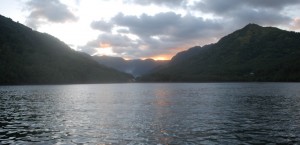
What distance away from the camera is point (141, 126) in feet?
172

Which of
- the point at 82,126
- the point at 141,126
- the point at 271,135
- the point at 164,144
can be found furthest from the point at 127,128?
the point at 271,135

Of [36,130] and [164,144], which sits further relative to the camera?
[36,130]

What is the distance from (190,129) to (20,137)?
25040 mm

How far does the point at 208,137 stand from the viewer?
41.4m

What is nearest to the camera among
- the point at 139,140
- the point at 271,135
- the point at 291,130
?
the point at 139,140

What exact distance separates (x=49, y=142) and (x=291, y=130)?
35218 millimetres

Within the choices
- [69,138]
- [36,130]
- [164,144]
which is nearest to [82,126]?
[36,130]

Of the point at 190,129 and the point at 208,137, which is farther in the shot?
the point at 190,129

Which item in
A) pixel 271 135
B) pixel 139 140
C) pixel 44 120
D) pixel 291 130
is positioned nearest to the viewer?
pixel 139 140

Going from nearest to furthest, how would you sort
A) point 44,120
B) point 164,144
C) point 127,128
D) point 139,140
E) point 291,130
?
point 164,144, point 139,140, point 291,130, point 127,128, point 44,120

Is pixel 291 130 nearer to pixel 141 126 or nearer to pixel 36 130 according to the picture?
pixel 141 126

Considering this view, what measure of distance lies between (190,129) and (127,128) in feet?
33.7

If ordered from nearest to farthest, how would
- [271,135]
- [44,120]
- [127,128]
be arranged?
[271,135] → [127,128] → [44,120]

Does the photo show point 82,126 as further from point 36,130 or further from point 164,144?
point 164,144
